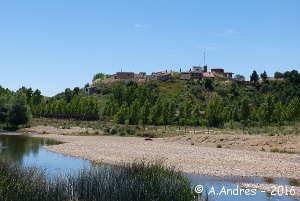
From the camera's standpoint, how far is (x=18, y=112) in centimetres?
9231

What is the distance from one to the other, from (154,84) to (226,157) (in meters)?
130

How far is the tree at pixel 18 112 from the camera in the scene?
9175 cm

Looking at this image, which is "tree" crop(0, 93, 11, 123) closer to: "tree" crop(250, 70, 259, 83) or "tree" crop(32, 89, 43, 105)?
"tree" crop(32, 89, 43, 105)

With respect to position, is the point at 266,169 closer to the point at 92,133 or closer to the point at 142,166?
the point at 142,166

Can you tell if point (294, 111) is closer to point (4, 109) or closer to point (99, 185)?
point (4, 109)

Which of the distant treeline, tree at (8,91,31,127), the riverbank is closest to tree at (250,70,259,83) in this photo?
the distant treeline

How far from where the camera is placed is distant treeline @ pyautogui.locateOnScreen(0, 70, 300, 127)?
86.7m

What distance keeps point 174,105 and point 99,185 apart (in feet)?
245

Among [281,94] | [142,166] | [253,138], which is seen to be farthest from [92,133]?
[281,94]

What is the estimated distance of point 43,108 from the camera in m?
124

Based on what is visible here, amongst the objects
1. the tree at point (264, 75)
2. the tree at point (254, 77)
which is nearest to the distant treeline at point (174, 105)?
the tree at point (254, 77)

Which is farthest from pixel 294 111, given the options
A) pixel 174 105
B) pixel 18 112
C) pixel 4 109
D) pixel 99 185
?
pixel 99 185

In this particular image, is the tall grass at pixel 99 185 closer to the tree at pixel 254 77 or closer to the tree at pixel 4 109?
the tree at pixel 4 109

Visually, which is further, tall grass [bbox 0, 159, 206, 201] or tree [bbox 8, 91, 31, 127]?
tree [bbox 8, 91, 31, 127]
